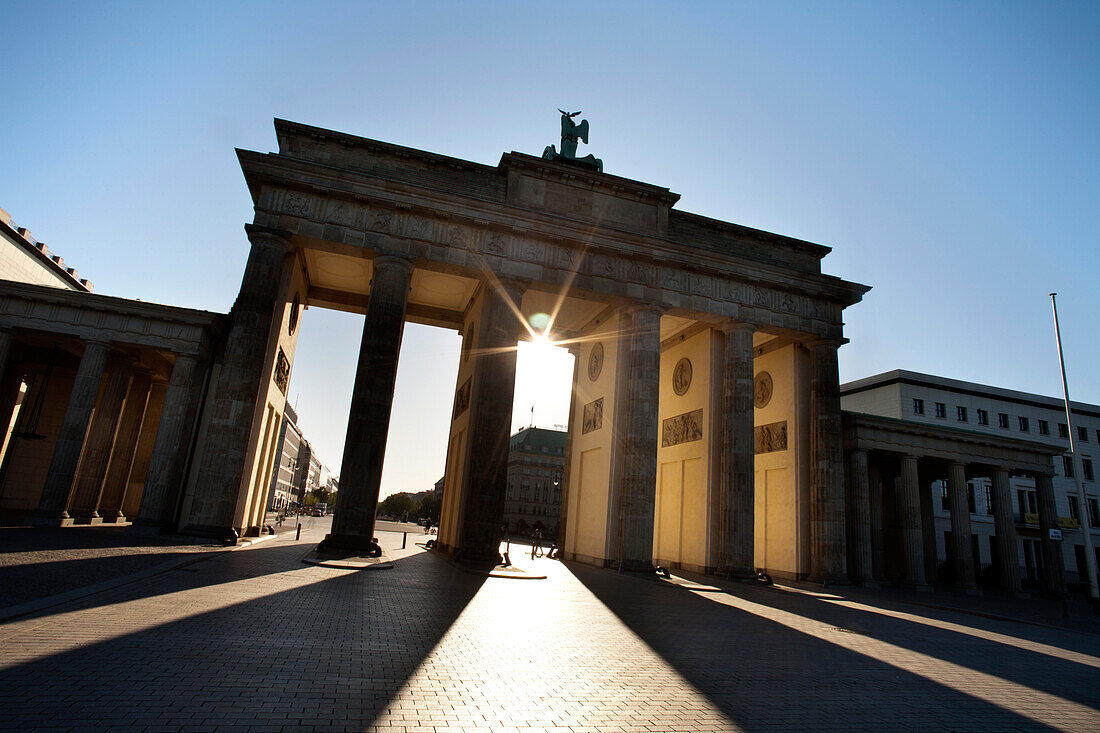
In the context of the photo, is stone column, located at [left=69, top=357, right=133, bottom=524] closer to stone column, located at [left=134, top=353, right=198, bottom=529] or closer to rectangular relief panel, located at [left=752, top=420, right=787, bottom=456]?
stone column, located at [left=134, top=353, right=198, bottom=529]

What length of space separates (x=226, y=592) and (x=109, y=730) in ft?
24.2

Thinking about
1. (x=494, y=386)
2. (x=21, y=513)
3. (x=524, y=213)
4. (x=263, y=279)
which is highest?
(x=524, y=213)

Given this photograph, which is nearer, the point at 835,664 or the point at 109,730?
the point at 109,730

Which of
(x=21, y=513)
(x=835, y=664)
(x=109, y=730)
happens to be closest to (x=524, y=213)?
(x=835, y=664)

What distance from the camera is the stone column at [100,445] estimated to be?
84.3 feet

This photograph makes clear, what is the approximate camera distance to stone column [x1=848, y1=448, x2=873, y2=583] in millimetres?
27219

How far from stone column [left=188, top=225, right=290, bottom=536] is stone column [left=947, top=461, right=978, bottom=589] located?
3478cm

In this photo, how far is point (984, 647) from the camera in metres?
12.2

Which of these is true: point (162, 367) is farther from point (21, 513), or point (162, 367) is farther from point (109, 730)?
point (109, 730)

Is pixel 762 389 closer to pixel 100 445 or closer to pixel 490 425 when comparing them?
pixel 490 425

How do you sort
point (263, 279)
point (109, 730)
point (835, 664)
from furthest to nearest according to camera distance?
point (263, 279), point (835, 664), point (109, 730)

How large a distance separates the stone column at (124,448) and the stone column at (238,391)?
1305cm

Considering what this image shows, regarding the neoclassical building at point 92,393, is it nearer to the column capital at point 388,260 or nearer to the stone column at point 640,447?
the column capital at point 388,260

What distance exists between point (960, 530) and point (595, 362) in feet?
70.7
